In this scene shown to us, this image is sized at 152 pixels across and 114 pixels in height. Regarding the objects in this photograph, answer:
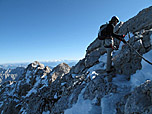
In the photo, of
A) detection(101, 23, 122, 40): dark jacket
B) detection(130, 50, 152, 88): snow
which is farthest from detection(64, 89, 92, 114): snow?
detection(101, 23, 122, 40): dark jacket

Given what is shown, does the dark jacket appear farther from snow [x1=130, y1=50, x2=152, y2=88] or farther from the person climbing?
snow [x1=130, y1=50, x2=152, y2=88]

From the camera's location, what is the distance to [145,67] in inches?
299

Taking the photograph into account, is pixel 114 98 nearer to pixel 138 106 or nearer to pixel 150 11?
pixel 138 106

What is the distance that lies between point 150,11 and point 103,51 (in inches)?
408

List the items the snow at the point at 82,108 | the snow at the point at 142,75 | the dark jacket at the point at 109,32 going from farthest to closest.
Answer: the dark jacket at the point at 109,32 → the snow at the point at 82,108 → the snow at the point at 142,75

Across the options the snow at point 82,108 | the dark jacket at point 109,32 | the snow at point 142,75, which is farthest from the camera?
the dark jacket at point 109,32

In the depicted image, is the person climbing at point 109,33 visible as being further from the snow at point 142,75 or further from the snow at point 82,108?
the snow at point 82,108

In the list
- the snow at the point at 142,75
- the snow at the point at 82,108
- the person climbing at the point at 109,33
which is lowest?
the snow at the point at 82,108

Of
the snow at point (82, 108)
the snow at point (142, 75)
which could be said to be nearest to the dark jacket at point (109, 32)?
the snow at point (142, 75)

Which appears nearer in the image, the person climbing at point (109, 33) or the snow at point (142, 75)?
the snow at point (142, 75)

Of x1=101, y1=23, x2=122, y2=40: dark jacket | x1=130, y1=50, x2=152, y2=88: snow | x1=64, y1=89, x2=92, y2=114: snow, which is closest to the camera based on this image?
x1=130, y1=50, x2=152, y2=88: snow

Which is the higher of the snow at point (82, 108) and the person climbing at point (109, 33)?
the person climbing at point (109, 33)

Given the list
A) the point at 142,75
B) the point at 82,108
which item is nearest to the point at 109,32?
the point at 142,75

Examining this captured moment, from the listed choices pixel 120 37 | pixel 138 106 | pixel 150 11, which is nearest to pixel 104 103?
pixel 138 106
